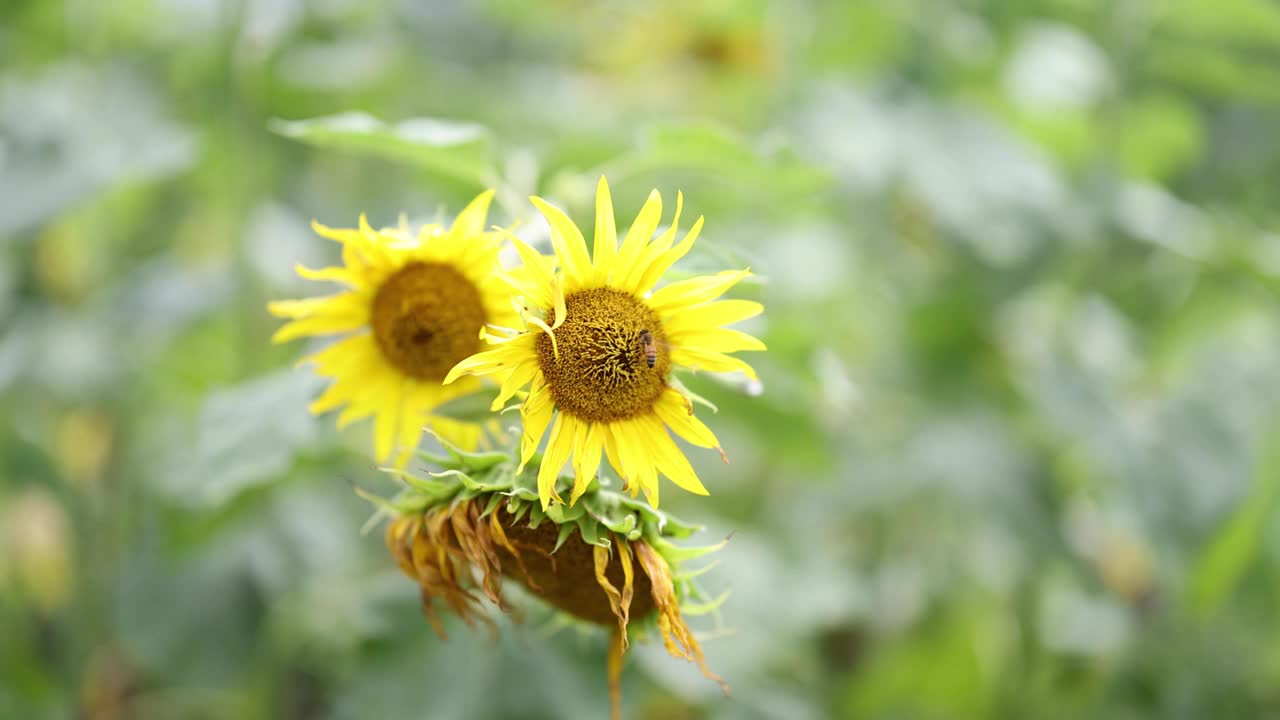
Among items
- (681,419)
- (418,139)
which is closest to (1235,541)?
(681,419)

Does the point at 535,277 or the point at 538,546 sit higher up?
the point at 535,277

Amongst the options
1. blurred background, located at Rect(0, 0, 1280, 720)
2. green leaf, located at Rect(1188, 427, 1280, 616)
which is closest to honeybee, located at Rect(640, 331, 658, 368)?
blurred background, located at Rect(0, 0, 1280, 720)

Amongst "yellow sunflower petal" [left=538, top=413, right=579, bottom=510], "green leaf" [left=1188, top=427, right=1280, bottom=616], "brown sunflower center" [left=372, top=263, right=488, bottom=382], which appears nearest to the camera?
"yellow sunflower petal" [left=538, top=413, right=579, bottom=510]

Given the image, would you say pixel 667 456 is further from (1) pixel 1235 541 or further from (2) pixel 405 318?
(1) pixel 1235 541

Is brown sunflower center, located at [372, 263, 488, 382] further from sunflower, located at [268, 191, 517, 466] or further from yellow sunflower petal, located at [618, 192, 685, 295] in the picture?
yellow sunflower petal, located at [618, 192, 685, 295]

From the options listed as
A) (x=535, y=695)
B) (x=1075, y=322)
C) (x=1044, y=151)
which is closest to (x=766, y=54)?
(x=1044, y=151)

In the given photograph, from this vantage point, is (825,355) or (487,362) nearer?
(487,362)

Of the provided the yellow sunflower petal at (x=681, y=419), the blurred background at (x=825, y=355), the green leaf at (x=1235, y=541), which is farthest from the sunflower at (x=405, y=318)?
the green leaf at (x=1235, y=541)

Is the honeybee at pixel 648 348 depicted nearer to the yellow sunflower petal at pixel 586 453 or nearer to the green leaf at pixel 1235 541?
the yellow sunflower petal at pixel 586 453
